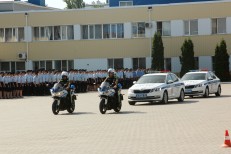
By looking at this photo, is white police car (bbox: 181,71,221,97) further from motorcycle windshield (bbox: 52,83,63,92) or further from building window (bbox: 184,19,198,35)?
building window (bbox: 184,19,198,35)

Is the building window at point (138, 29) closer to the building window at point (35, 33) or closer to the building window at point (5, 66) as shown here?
the building window at point (35, 33)

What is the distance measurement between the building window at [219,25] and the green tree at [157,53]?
5.31 m

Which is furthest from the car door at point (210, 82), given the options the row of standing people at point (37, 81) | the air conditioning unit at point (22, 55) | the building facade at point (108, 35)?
the air conditioning unit at point (22, 55)

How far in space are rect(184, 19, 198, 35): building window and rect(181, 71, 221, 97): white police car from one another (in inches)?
1067

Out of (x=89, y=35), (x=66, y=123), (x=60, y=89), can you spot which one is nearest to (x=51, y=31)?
(x=89, y=35)

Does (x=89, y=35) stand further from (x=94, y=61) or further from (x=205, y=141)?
(x=205, y=141)

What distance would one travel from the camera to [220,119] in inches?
880

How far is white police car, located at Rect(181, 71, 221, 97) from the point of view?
38.1 metres

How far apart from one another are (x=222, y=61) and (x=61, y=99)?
3803cm

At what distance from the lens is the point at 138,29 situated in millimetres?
68250

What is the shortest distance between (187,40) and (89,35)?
33.9 feet

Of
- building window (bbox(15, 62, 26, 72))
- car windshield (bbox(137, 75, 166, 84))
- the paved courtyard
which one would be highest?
building window (bbox(15, 62, 26, 72))

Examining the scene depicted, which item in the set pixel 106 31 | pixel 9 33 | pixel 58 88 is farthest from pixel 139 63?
pixel 58 88

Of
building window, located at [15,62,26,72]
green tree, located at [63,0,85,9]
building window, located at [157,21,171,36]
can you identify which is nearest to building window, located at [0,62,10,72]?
building window, located at [15,62,26,72]
